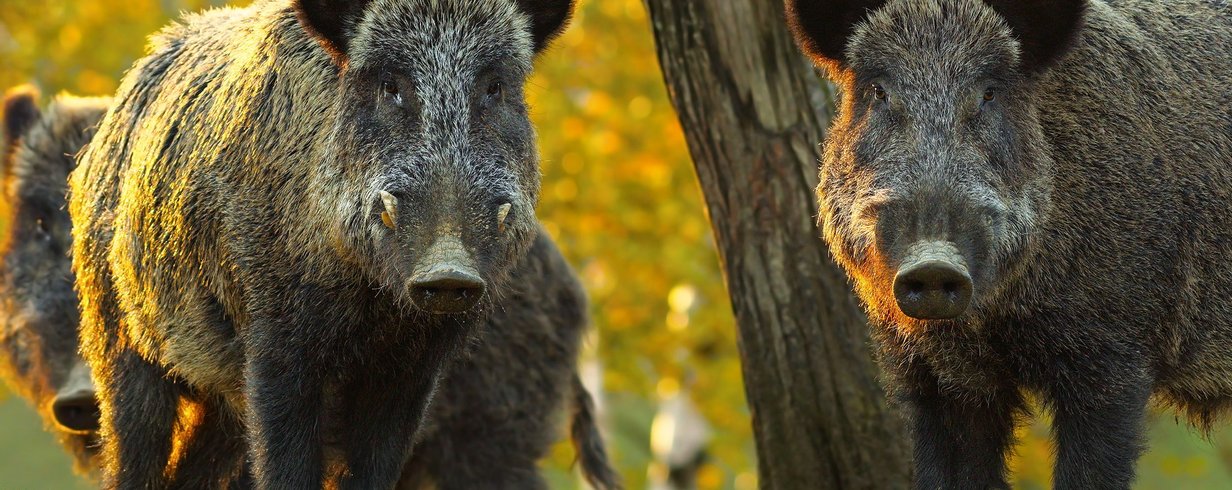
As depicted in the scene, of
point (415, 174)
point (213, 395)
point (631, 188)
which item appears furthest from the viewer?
point (631, 188)

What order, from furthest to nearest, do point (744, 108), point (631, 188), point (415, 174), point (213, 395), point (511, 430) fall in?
point (631, 188) → point (511, 430) → point (744, 108) → point (213, 395) → point (415, 174)

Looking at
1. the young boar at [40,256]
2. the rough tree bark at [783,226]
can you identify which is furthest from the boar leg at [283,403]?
the young boar at [40,256]

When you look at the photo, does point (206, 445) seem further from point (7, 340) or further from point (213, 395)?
point (7, 340)

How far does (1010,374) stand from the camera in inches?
200

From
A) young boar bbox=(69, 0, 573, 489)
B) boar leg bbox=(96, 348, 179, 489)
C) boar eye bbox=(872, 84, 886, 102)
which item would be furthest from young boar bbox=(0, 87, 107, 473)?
boar eye bbox=(872, 84, 886, 102)

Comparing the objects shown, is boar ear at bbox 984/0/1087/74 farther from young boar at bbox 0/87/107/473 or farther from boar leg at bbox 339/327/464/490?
young boar at bbox 0/87/107/473

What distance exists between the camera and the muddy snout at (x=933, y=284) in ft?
14.4

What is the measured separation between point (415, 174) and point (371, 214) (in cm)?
A: 19

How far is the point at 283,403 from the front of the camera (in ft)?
16.3

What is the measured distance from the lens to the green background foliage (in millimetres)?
15000

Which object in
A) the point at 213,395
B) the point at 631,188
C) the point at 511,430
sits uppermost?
the point at 213,395

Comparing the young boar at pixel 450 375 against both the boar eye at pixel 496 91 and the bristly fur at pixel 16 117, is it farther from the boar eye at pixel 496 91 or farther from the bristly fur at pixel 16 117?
the boar eye at pixel 496 91

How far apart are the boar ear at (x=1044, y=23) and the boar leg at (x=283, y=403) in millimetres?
2472

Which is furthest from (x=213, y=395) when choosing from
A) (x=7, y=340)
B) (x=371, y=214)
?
(x=7, y=340)
